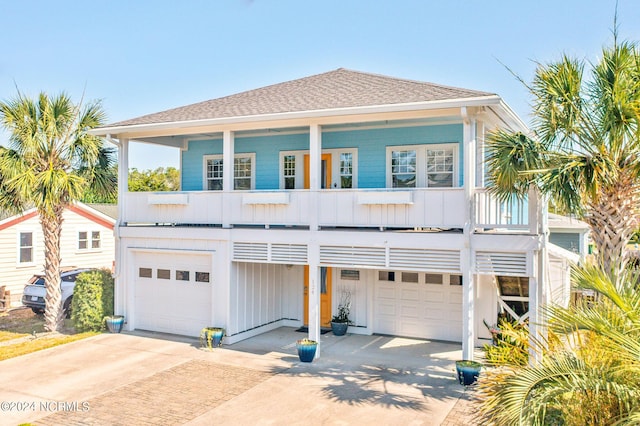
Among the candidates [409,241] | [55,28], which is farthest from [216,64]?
[409,241]

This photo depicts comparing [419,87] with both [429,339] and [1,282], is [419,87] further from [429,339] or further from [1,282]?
[1,282]

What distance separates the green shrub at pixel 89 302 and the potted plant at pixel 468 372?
10.0 meters

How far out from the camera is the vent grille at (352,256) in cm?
1139

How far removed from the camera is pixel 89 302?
14352 millimetres

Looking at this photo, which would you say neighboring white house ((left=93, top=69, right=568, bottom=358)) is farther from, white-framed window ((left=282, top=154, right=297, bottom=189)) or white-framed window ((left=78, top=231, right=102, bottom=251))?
white-framed window ((left=78, top=231, right=102, bottom=251))

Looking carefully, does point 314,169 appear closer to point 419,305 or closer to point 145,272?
point 419,305

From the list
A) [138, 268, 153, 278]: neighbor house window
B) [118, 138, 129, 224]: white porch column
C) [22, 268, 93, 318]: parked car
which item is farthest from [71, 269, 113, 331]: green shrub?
[22, 268, 93, 318]: parked car

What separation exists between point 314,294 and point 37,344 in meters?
7.43

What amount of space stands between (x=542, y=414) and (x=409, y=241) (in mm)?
6498

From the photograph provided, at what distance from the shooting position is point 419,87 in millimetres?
12094

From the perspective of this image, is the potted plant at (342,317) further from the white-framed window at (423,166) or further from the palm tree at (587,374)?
the palm tree at (587,374)

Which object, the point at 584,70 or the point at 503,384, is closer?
the point at 503,384

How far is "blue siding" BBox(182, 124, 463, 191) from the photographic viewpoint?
13.2 m

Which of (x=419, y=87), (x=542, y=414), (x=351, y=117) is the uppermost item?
(x=419, y=87)
